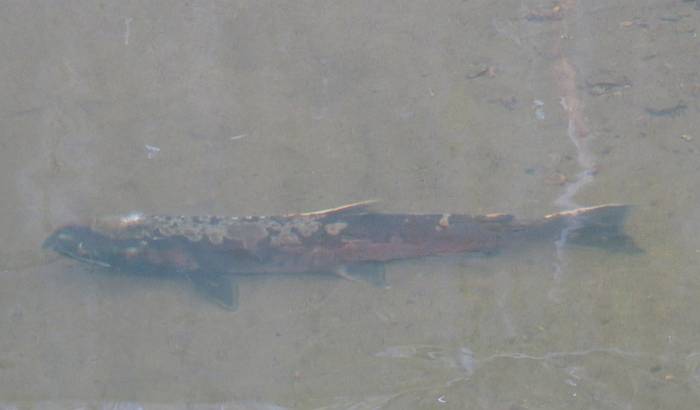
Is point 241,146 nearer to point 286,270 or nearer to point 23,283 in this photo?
point 286,270

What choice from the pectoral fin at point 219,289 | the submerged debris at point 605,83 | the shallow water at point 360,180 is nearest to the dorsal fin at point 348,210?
the shallow water at point 360,180

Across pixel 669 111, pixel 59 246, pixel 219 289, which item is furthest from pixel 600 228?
pixel 59 246

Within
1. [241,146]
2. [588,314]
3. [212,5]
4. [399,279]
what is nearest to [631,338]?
[588,314]

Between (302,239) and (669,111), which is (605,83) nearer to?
(669,111)

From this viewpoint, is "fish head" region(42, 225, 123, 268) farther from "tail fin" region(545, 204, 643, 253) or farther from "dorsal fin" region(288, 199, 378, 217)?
Answer: "tail fin" region(545, 204, 643, 253)

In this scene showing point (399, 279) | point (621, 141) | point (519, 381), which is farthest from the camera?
point (621, 141)

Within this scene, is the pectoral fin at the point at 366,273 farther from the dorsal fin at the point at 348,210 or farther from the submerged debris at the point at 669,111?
the submerged debris at the point at 669,111

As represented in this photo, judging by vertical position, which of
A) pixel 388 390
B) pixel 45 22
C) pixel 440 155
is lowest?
pixel 388 390
